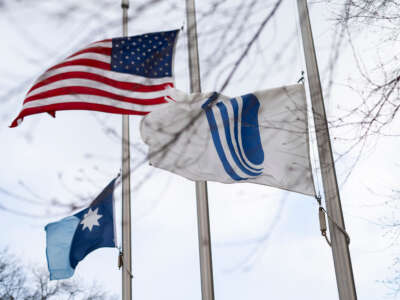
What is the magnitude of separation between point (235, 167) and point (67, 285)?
49.5 feet

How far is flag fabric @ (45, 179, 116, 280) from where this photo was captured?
21.2 feet

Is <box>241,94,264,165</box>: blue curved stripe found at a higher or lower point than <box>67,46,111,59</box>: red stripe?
lower

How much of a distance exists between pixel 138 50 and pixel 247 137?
2548 mm

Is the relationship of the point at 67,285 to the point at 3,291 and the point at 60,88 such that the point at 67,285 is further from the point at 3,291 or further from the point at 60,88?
the point at 60,88

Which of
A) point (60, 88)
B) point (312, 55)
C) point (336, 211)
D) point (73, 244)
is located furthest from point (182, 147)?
point (73, 244)

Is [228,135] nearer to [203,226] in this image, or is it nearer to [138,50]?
[203,226]

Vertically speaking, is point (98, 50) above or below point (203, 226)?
above

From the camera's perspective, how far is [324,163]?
3715 millimetres

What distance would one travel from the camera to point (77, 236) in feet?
21.7

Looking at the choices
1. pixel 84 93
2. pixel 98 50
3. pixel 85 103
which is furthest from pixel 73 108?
pixel 98 50

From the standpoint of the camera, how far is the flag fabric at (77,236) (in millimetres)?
6473

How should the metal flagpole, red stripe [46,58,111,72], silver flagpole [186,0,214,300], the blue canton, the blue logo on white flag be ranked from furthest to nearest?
the blue canton < red stripe [46,58,111,72] < silver flagpole [186,0,214,300] < the blue logo on white flag < the metal flagpole

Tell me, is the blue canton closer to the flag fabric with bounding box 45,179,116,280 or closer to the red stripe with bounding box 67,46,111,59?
the red stripe with bounding box 67,46,111,59

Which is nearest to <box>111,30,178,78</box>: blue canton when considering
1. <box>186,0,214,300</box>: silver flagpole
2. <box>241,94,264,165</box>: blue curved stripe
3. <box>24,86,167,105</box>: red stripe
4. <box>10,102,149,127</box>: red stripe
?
<box>24,86,167,105</box>: red stripe
